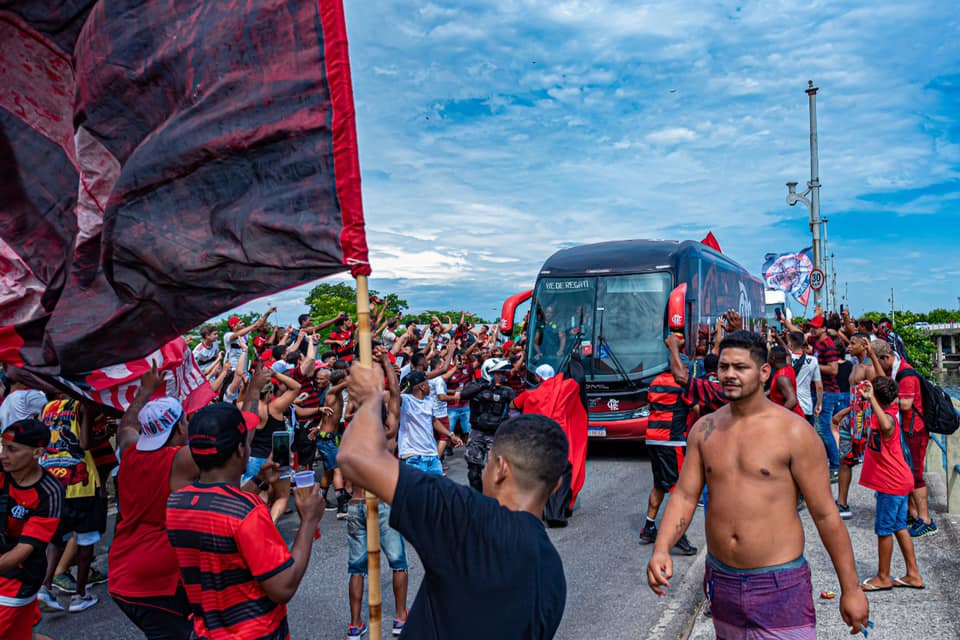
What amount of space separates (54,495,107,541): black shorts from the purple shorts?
5.13 metres

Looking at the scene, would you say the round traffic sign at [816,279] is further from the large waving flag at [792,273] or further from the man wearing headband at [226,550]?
the man wearing headband at [226,550]

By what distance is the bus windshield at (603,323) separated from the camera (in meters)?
11.4

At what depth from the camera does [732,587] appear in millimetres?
3373

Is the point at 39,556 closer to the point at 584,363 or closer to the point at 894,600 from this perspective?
the point at 894,600

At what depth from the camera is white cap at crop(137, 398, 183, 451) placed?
3430 millimetres

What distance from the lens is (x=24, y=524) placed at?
141 inches

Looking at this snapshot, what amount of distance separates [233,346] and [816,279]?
49.2 ft

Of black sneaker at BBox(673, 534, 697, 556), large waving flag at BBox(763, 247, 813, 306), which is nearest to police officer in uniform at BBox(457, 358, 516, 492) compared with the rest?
black sneaker at BBox(673, 534, 697, 556)

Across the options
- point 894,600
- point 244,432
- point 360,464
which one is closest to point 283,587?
point 244,432

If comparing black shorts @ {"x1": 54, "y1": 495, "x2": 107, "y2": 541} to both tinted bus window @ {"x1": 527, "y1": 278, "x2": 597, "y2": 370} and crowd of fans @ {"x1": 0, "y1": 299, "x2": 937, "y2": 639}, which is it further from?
tinted bus window @ {"x1": 527, "y1": 278, "x2": 597, "y2": 370}

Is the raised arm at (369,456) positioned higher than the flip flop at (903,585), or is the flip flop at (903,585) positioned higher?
the raised arm at (369,456)

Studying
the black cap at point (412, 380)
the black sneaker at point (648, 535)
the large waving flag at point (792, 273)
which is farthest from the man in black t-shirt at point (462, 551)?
the large waving flag at point (792, 273)

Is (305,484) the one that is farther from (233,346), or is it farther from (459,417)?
(459,417)

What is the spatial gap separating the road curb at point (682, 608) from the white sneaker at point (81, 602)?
4.38 metres
